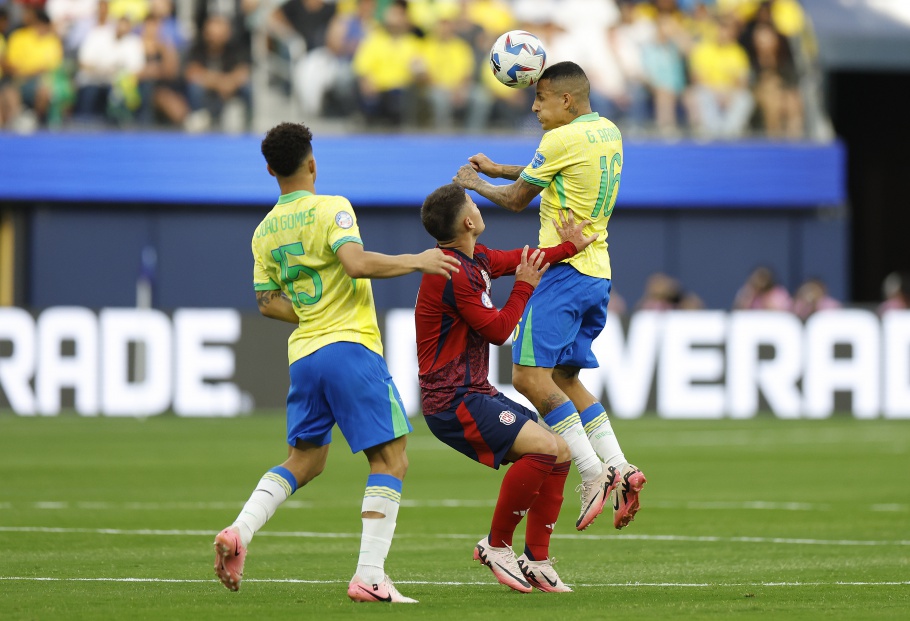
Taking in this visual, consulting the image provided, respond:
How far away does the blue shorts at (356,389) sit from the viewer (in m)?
7.40

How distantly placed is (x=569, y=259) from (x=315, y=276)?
1.67 meters

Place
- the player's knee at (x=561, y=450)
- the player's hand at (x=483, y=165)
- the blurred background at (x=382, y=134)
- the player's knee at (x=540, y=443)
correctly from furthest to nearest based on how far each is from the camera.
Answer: the blurred background at (x=382, y=134) → the player's hand at (x=483, y=165) → the player's knee at (x=561, y=450) → the player's knee at (x=540, y=443)

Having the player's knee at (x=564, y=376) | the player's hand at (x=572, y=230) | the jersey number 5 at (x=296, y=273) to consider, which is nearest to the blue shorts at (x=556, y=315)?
the player's knee at (x=564, y=376)

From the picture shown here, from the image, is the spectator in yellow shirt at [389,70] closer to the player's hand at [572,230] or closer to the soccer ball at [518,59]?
the soccer ball at [518,59]

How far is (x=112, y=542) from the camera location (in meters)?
10.2

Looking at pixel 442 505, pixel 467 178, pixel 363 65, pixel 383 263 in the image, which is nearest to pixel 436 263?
pixel 383 263

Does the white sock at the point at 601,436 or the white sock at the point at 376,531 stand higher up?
the white sock at the point at 601,436

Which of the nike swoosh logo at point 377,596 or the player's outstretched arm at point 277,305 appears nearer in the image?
the nike swoosh logo at point 377,596

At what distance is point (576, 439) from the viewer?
839 centimetres

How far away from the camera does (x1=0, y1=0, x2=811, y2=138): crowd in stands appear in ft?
80.8

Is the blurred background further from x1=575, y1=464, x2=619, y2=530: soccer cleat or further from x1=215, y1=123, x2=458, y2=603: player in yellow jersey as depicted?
x1=215, y1=123, x2=458, y2=603: player in yellow jersey

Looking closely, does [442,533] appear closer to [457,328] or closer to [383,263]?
[457,328]

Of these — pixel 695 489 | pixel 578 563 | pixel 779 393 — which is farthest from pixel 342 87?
pixel 578 563

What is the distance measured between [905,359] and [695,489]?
834 cm
